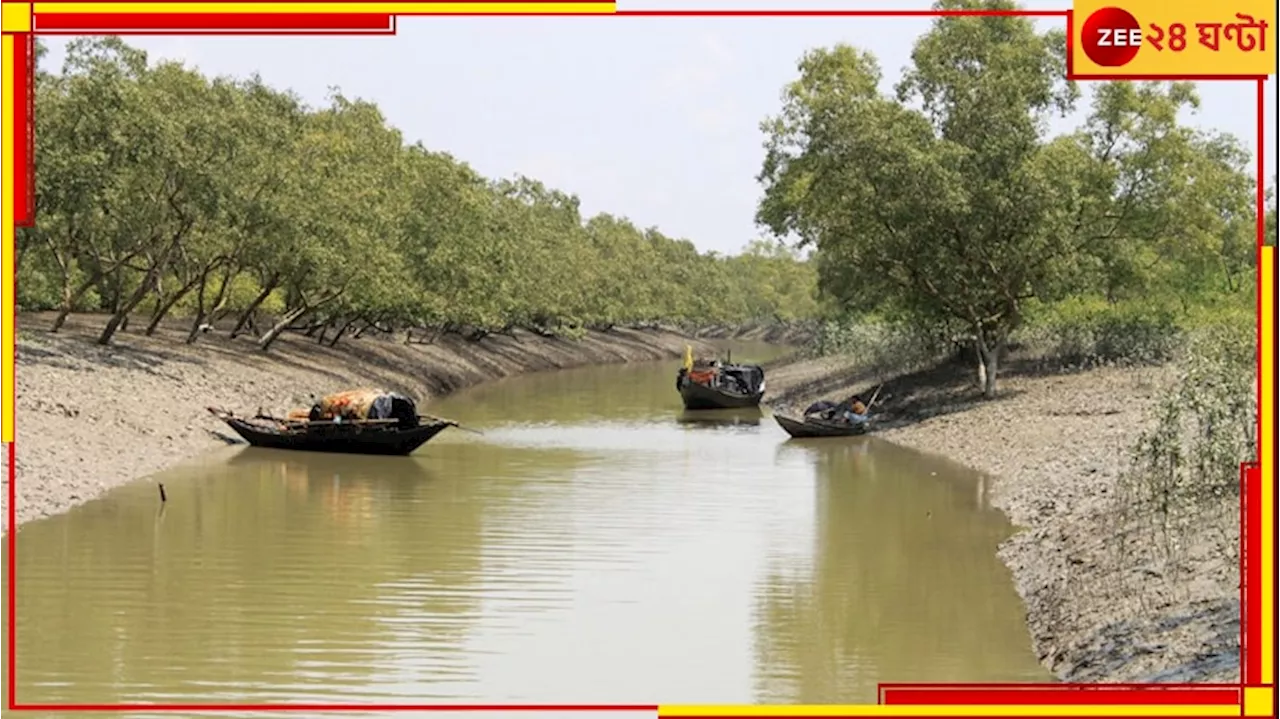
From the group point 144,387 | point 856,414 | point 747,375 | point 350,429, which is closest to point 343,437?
point 350,429

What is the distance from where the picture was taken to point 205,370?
132 feet

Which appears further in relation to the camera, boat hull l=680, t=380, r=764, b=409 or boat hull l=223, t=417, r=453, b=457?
boat hull l=680, t=380, r=764, b=409

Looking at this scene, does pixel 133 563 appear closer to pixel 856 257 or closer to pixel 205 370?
pixel 205 370

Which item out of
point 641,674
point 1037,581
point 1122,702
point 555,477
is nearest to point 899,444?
point 555,477

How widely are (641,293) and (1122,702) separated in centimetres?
9566

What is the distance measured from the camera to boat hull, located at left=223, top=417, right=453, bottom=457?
32562 mm

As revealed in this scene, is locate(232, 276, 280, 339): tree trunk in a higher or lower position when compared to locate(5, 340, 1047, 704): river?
higher

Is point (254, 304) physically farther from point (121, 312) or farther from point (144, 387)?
point (144, 387)

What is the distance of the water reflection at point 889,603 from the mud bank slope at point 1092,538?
48 centimetres

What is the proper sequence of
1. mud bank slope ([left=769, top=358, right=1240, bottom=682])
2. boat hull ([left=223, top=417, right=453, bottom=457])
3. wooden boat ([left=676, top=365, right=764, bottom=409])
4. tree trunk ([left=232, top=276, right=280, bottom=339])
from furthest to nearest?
wooden boat ([left=676, top=365, right=764, bottom=409]) < tree trunk ([left=232, top=276, right=280, bottom=339]) < boat hull ([left=223, top=417, right=453, bottom=457]) < mud bank slope ([left=769, top=358, right=1240, bottom=682])

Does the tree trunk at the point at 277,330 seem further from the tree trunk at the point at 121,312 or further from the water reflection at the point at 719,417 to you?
the water reflection at the point at 719,417

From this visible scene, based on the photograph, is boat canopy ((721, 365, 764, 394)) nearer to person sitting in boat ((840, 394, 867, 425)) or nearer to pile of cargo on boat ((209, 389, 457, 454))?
person sitting in boat ((840, 394, 867, 425))

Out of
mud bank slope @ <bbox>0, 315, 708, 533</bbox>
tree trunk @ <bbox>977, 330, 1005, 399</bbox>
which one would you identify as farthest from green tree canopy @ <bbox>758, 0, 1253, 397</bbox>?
mud bank slope @ <bbox>0, 315, 708, 533</bbox>

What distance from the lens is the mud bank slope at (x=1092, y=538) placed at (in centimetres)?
1285
